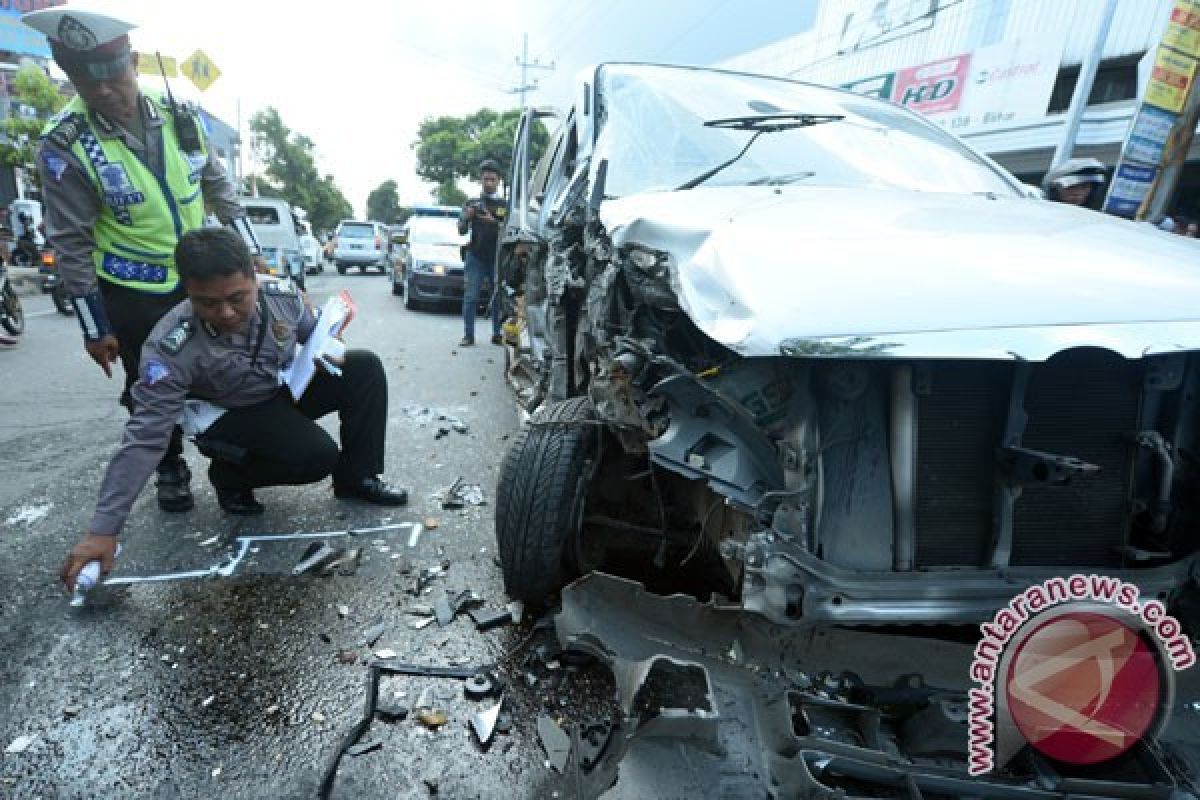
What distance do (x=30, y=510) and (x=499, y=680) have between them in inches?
95.9

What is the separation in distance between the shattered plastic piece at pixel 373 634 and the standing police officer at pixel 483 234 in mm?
4236

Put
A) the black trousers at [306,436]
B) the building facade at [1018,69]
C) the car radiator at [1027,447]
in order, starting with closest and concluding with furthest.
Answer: the car radiator at [1027,447] < the black trousers at [306,436] < the building facade at [1018,69]

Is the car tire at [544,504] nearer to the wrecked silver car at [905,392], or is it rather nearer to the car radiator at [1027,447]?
the wrecked silver car at [905,392]

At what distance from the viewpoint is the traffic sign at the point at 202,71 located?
16.2m

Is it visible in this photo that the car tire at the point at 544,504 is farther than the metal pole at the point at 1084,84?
No

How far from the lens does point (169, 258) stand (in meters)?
2.72

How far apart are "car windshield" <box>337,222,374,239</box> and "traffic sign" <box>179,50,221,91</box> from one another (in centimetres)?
547

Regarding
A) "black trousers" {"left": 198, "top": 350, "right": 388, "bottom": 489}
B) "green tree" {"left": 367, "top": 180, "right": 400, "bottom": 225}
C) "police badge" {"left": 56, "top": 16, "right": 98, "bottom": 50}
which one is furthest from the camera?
"green tree" {"left": 367, "top": 180, "right": 400, "bottom": 225}

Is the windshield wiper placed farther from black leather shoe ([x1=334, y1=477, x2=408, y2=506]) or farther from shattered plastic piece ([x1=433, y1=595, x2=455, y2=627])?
black leather shoe ([x1=334, y1=477, x2=408, y2=506])

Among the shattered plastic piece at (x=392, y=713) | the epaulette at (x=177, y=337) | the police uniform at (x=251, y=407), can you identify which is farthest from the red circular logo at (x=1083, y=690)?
the epaulette at (x=177, y=337)

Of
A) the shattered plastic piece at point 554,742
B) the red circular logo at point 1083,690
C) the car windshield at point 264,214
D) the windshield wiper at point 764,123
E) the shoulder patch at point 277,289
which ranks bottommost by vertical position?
the shattered plastic piece at point 554,742

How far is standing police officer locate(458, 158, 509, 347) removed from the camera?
650 centimetres

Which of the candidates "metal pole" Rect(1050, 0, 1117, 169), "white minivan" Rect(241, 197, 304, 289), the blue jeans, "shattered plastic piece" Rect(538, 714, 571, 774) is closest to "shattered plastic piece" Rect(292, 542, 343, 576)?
"shattered plastic piece" Rect(538, 714, 571, 774)

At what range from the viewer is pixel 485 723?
1738mm
